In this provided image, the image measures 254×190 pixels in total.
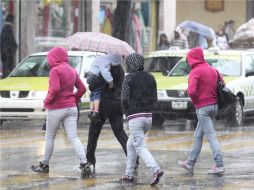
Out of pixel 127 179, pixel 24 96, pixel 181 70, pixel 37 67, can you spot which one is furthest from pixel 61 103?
pixel 181 70

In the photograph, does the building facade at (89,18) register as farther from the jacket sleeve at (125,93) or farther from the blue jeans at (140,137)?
the blue jeans at (140,137)

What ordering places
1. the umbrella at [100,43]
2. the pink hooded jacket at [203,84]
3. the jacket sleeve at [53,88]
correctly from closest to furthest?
the jacket sleeve at [53,88], the pink hooded jacket at [203,84], the umbrella at [100,43]

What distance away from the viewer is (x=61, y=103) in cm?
1221

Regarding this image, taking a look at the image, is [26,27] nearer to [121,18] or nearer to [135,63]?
[121,18]

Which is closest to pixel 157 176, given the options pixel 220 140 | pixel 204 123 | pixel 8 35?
pixel 204 123

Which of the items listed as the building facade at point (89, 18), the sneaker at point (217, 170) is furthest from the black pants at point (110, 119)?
the building facade at point (89, 18)

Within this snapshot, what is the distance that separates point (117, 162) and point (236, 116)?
24.1 ft

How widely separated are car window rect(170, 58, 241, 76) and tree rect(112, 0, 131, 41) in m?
5.24

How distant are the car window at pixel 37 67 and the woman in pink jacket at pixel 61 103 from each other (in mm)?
8267

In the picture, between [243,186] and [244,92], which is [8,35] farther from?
[243,186]

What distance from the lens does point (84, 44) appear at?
44.6ft

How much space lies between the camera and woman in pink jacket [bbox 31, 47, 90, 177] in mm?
12141

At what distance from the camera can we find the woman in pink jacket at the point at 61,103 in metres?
12.1

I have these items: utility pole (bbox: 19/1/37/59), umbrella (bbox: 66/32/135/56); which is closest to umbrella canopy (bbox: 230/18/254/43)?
utility pole (bbox: 19/1/37/59)
